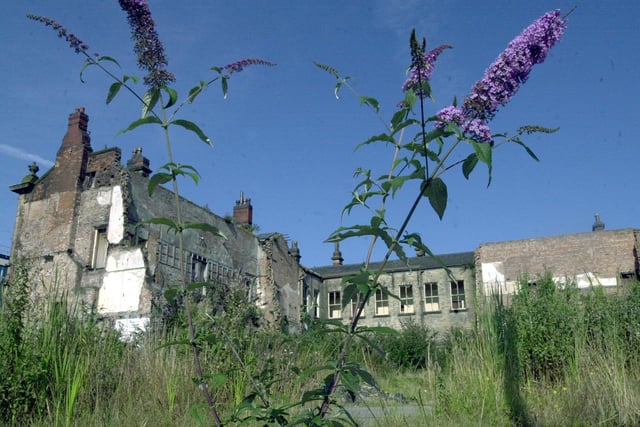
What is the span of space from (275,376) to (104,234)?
53.1 ft

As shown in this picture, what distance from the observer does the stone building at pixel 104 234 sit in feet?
64.7

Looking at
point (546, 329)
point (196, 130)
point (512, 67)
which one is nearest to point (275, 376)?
point (546, 329)

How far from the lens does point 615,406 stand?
5.32m

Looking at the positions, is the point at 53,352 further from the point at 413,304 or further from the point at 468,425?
the point at 413,304

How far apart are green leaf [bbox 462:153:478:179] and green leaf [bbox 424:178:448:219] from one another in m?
0.09

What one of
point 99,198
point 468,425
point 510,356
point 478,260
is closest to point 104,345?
point 468,425

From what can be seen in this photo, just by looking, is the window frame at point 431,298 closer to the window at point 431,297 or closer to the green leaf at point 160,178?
the window at point 431,297

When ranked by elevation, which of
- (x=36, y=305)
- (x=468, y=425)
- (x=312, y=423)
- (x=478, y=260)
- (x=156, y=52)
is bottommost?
(x=468, y=425)

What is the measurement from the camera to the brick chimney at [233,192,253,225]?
2845 cm

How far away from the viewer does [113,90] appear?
2420 millimetres

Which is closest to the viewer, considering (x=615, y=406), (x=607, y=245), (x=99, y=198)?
(x=615, y=406)

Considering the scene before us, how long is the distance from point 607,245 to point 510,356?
2155cm

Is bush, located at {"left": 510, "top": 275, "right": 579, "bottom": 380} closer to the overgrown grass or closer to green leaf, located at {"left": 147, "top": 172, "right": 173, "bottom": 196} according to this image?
the overgrown grass

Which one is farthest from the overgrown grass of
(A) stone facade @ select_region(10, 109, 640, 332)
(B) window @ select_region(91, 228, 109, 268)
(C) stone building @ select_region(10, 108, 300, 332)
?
(B) window @ select_region(91, 228, 109, 268)
